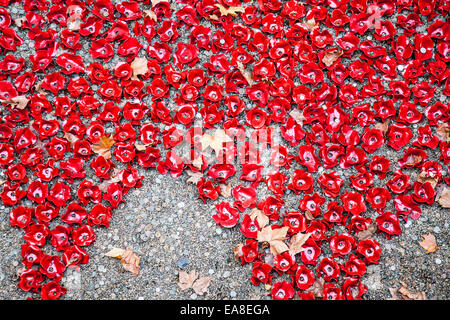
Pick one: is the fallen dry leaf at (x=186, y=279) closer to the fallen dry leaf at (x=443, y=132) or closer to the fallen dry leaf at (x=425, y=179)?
the fallen dry leaf at (x=425, y=179)

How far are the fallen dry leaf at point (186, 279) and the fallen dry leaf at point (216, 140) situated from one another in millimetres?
930

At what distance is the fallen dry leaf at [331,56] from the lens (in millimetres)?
2930

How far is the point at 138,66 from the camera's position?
2916mm

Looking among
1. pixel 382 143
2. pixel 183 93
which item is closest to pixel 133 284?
pixel 183 93

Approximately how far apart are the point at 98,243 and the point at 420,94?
284 cm

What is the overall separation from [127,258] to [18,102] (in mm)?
1576

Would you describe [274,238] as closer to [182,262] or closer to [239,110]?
[182,262]

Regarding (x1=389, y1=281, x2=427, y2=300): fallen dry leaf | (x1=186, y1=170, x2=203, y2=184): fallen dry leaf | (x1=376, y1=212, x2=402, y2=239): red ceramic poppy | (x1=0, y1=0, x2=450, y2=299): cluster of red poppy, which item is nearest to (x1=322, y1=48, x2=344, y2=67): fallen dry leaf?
(x1=0, y1=0, x2=450, y2=299): cluster of red poppy

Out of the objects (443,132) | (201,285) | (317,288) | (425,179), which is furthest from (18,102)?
(443,132)

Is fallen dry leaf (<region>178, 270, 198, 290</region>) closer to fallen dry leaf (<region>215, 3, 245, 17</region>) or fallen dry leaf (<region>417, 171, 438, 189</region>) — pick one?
fallen dry leaf (<region>417, 171, 438, 189</region>)

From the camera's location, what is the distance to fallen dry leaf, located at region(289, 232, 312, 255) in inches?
98.0

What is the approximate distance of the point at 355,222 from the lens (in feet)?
8.38

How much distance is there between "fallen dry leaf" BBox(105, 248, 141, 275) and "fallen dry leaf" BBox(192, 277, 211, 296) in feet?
1.44
